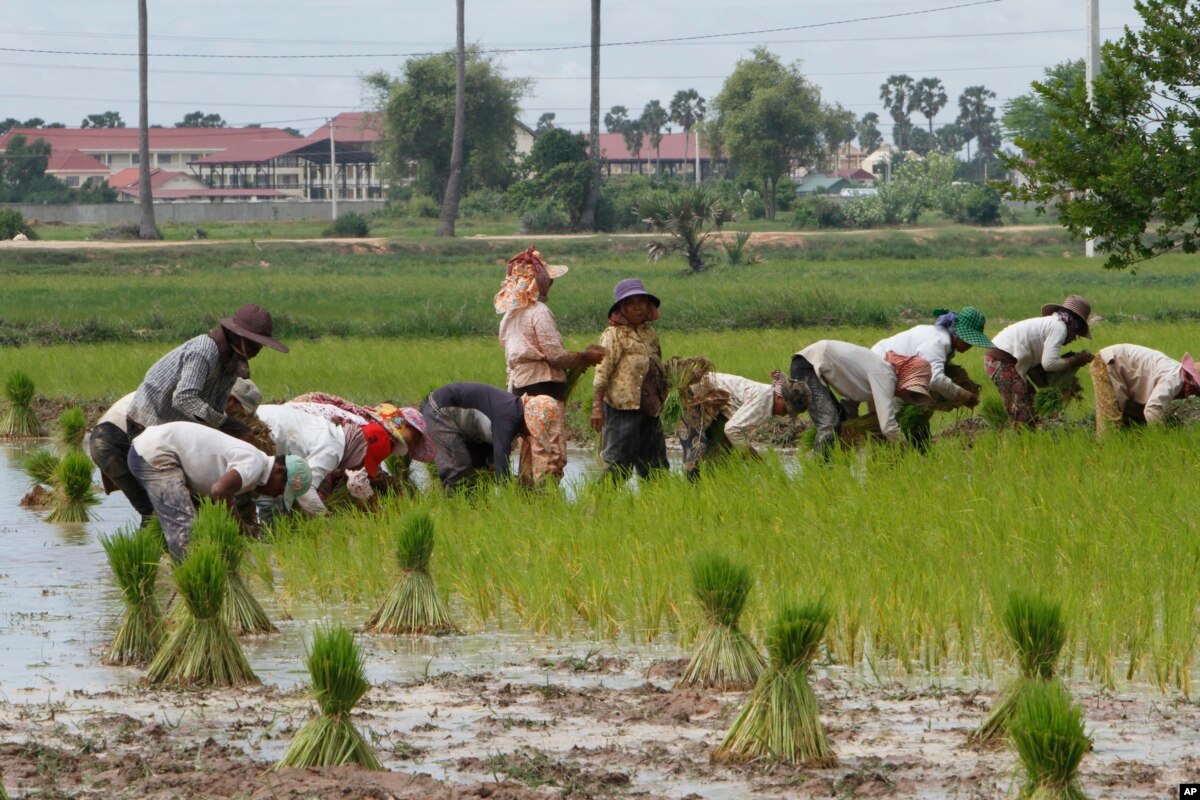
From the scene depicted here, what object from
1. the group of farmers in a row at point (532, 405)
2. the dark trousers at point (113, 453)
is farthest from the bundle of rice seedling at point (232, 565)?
the dark trousers at point (113, 453)

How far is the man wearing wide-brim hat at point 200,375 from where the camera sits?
7.64 meters

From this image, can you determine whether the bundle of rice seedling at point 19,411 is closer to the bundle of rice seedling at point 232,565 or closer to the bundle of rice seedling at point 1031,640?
the bundle of rice seedling at point 232,565

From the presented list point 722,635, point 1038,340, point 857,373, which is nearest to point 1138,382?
point 1038,340

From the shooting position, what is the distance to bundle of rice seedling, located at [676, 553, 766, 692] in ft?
17.3

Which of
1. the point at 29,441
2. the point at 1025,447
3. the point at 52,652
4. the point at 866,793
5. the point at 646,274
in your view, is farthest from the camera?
the point at 646,274

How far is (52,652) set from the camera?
21.0ft

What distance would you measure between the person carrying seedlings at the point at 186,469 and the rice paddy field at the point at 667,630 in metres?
0.40

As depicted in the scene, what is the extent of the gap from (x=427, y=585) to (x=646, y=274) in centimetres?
2648

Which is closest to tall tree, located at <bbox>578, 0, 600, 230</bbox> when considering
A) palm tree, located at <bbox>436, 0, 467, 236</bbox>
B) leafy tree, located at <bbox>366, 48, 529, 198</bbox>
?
palm tree, located at <bbox>436, 0, 467, 236</bbox>

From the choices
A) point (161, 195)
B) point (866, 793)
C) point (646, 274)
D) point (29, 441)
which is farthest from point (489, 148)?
point (866, 793)

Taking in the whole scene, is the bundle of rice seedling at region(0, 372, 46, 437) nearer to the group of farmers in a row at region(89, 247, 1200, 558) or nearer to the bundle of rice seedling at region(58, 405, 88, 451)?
the bundle of rice seedling at region(58, 405, 88, 451)

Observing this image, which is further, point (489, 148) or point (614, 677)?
point (489, 148)

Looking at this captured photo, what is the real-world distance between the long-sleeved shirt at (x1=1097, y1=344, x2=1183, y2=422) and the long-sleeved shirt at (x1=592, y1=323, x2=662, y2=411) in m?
2.87

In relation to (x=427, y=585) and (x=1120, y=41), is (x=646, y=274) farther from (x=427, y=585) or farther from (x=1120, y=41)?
(x=427, y=585)
